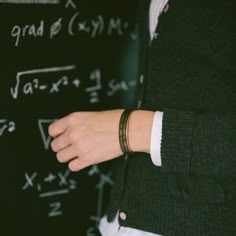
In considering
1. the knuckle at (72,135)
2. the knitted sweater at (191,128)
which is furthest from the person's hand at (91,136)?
the knitted sweater at (191,128)

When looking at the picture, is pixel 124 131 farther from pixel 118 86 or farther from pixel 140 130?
pixel 118 86

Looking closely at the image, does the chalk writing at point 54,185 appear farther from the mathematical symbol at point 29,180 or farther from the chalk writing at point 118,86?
the chalk writing at point 118,86

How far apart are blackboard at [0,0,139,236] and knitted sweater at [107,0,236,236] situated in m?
0.28

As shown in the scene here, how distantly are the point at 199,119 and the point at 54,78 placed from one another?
486mm

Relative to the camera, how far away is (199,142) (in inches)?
29.1

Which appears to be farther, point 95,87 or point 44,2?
point 95,87

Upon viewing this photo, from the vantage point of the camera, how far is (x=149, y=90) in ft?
3.00

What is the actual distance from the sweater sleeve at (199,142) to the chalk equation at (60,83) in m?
0.42

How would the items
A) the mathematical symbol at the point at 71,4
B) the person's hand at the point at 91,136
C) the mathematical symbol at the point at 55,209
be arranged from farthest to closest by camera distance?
the mathematical symbol at the point at 55,209
the mathematical symbol at the point at 71,4
the person's hand at the point at 91,136

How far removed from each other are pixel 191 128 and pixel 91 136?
0.22 meters

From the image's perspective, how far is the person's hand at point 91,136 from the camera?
0.83m

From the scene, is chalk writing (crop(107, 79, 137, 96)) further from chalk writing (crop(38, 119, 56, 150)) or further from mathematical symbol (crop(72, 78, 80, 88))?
chalk writing (crop(38, 119, 56, 150))

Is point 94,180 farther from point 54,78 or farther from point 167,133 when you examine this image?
point 167,133

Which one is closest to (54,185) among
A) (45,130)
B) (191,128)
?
(45,130)
